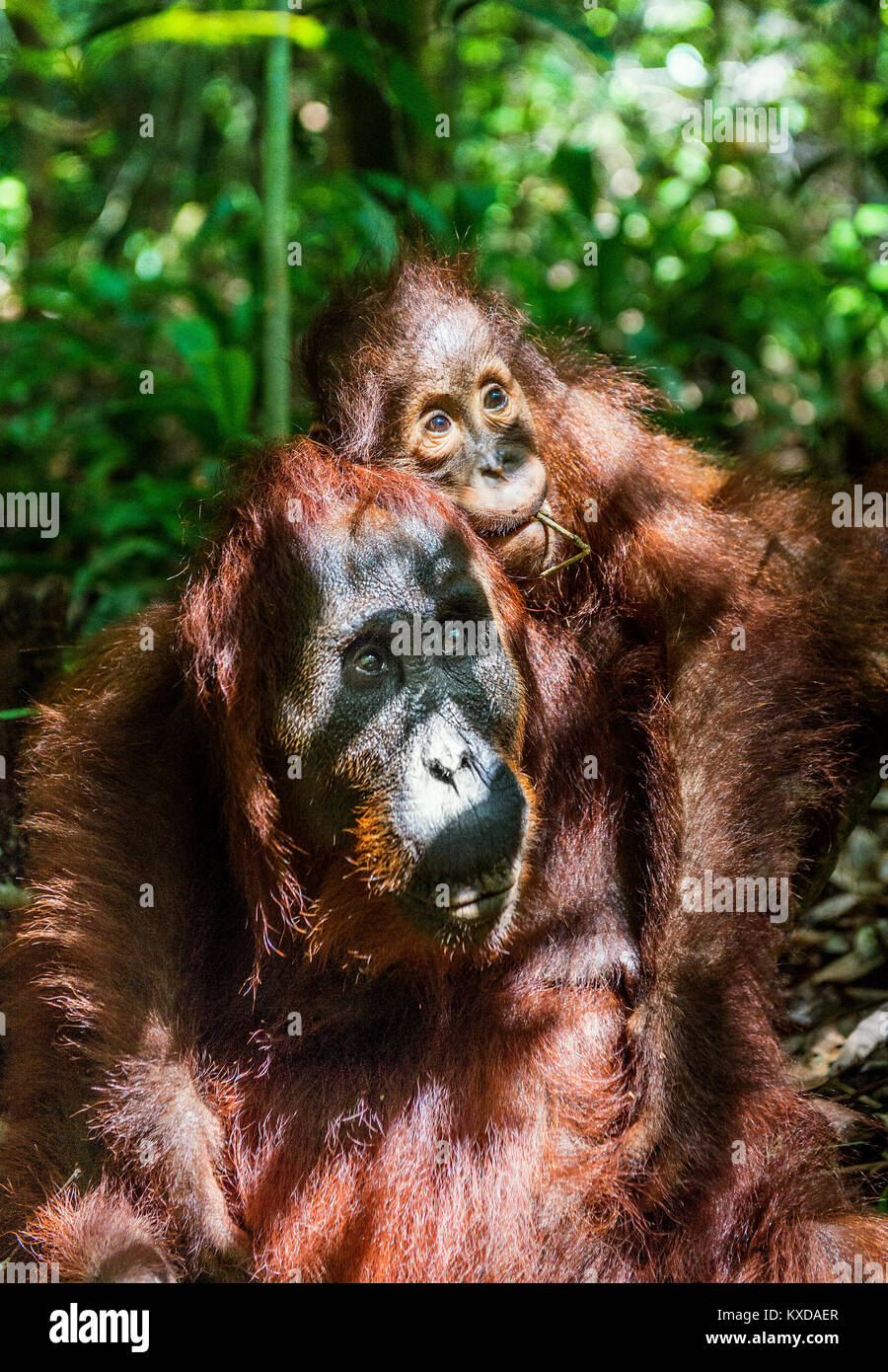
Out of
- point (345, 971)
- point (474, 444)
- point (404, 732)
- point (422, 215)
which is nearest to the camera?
point (404, 732)

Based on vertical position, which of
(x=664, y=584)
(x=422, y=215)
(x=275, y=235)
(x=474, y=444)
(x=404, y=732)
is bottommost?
(x=404, y=732)

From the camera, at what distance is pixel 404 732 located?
2.32 metres

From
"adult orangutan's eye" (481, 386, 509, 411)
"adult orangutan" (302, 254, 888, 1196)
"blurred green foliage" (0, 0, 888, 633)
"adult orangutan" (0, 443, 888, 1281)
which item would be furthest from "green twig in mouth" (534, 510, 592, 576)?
"blurred green foliage" (0, 0, 888, 633)

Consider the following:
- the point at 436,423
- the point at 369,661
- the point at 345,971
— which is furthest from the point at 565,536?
the point at 345,971

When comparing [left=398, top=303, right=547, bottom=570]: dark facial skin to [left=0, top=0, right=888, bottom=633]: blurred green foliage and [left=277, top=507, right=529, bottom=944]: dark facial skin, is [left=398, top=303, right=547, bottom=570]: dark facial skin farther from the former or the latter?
[left=0, top=0, right=888, bottom=633]: blurred green foliage

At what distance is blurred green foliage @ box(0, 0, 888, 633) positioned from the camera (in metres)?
4.51

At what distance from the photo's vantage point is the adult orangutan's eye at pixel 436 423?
2754mm

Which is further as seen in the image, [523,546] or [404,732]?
[523,546]

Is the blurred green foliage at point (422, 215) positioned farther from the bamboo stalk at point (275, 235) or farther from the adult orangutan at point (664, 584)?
the adult orangutan at point (664, 584)

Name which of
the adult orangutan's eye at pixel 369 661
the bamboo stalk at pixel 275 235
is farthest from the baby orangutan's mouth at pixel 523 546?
the bamboo stalk at pixel 275 235

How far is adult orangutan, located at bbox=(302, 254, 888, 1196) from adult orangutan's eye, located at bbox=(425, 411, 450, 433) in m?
0.01

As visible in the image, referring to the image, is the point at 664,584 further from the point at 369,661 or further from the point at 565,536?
the point at 369,661

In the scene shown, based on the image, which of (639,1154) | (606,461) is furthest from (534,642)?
(639,1154)

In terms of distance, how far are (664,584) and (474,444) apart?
520 mm
